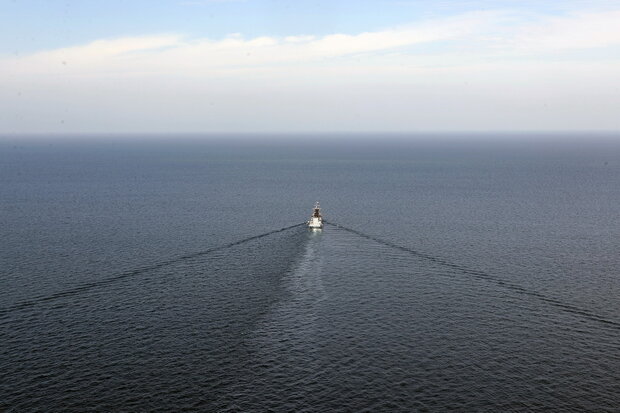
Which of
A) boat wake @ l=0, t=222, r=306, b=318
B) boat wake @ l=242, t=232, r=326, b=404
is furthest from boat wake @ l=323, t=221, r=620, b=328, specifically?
boat wake @ l=0, t=222, r=306, b=318

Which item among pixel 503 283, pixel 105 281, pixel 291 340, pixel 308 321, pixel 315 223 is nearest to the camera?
pixel 291 340

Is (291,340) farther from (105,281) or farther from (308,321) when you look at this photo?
Answer: (105,281)

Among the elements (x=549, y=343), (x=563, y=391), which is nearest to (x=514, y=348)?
(x=549, y=343)

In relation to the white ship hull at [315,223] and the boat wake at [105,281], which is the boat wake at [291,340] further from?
the white ship hull at [315,223]

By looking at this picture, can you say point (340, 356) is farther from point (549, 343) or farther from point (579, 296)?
point (579, 296)

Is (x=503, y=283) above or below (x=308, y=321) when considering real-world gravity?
above

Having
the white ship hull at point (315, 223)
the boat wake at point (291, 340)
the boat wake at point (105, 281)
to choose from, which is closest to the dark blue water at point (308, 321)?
the boat wake at point (291, 340)

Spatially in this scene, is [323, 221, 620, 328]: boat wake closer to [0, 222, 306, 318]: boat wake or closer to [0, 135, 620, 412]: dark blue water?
[0, 135, 620, 412]: dark blue water

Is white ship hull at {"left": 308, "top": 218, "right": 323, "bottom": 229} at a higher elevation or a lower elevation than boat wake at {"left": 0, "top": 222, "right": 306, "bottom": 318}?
higher

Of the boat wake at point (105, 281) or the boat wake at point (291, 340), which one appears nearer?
the boat wake at point (291, 340)

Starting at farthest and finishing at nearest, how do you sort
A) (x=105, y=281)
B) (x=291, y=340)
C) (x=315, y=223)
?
(x=315, y=223) < (x=105, y=281) < (x=291, y=340)

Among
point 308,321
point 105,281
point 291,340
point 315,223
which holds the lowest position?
point 291,340

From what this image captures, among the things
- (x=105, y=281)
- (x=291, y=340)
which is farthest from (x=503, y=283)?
(x=105, y=281)
